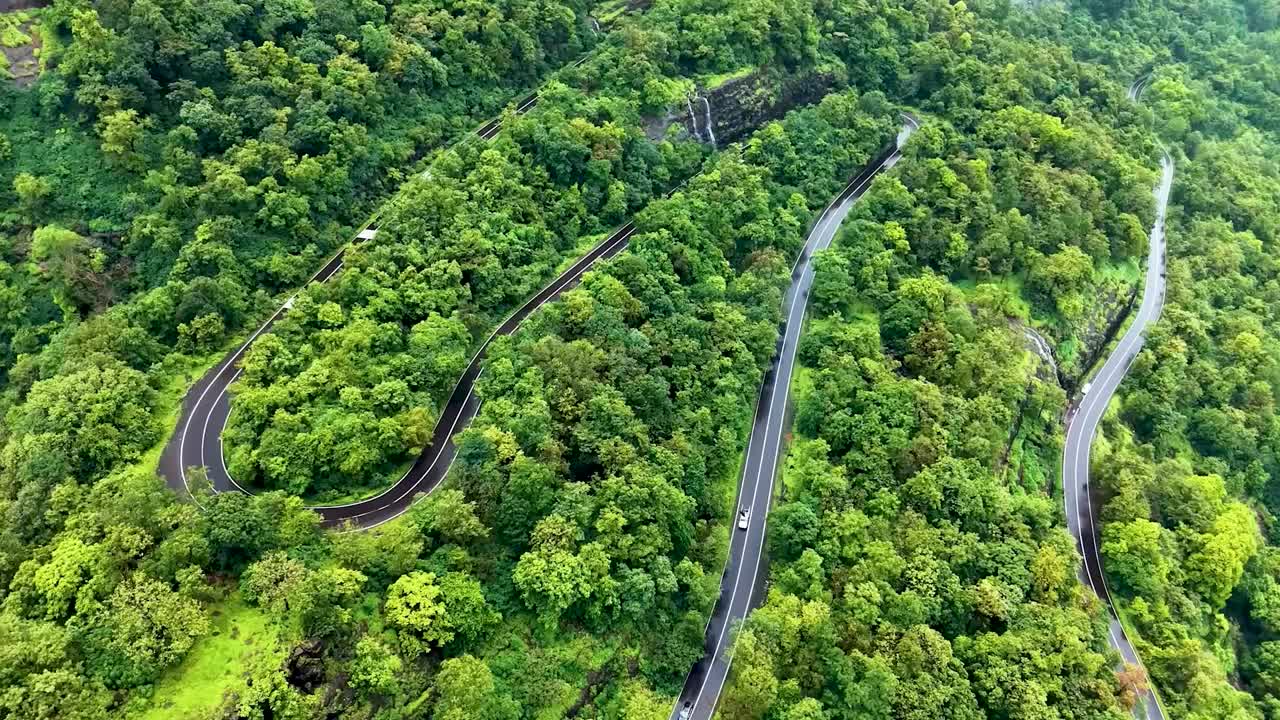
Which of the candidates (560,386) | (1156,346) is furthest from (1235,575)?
(560,386)

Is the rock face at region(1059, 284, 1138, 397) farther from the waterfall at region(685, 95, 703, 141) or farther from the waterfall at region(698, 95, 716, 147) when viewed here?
the waterfall at region(685, 95, 703, 141)


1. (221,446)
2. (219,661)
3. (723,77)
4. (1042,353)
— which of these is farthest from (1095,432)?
(221,446)

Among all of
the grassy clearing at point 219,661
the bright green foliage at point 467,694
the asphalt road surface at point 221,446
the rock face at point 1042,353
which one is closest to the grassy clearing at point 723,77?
the rock face at point 1042,353

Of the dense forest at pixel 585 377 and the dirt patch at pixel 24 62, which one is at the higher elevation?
the dirt patch at pixel 24 62

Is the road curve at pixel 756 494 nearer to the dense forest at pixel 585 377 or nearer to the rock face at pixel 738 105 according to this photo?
the dense forest at pixel 585 377

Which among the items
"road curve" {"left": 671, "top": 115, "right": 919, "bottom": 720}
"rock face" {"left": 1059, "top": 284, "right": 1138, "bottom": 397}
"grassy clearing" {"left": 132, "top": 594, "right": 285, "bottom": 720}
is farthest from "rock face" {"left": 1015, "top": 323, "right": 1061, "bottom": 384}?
"grassy clearing" {"left": 132, "top": 594, "right": 285, "bottom": 720}

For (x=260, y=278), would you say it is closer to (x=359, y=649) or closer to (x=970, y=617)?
(x=359, y=649)
